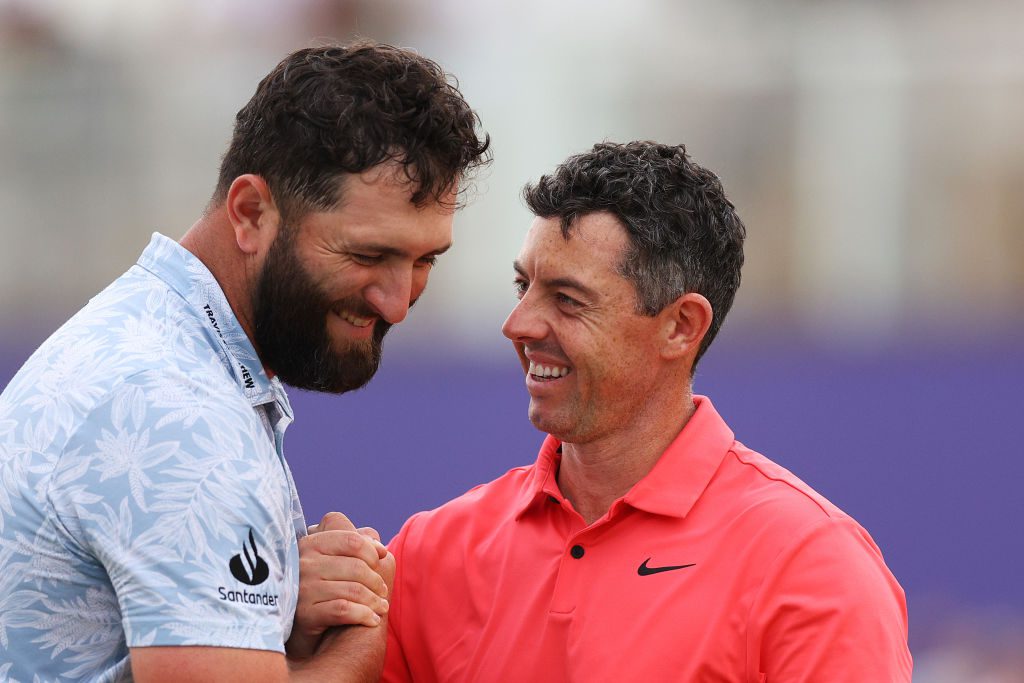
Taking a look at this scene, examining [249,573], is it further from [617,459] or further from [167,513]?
[617,459]

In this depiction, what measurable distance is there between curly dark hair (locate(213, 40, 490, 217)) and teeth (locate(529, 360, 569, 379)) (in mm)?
672

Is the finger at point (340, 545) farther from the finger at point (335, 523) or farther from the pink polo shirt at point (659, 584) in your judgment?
the pink polo shirt at point (659, 584)

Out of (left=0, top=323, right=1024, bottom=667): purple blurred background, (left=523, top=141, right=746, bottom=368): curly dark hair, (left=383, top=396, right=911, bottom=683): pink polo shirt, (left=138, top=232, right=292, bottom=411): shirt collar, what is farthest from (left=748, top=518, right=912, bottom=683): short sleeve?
(left=0, top=323, right=1024, bottom=667): purple blurred background

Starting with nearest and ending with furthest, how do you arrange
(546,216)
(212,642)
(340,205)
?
(212,642) < (340,205) < (546,216)

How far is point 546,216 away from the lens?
3281 millimetres

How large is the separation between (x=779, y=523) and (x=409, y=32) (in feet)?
17.4

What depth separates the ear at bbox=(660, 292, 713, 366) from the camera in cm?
323

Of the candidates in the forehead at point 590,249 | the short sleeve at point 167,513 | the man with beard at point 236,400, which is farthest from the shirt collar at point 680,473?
the short sleeve at point 167,513

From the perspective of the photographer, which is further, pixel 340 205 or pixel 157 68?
pixel 157 68

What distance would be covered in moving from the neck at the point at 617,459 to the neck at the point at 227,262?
0.92 meters

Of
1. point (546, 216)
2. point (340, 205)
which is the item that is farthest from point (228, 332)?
point (546, 216)

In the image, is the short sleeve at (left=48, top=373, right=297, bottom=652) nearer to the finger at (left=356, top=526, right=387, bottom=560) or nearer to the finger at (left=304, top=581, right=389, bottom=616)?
the finger at (left=304, top=581, right=389, bottom=616)

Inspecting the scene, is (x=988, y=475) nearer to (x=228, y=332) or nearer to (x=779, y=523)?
(x=779, y=523)

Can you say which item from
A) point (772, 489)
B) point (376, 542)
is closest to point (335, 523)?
point (376, 542)
